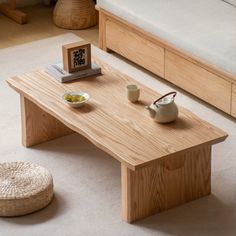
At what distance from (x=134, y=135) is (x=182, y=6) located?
1.60 meters

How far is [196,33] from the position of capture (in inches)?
183

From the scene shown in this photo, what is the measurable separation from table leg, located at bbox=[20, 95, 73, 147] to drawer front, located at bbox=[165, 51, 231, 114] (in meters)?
0.82

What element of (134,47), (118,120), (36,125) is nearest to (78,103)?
(118,120)

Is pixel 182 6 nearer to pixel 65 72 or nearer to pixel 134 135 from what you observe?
pixel 65 72

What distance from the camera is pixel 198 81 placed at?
4.61 metres

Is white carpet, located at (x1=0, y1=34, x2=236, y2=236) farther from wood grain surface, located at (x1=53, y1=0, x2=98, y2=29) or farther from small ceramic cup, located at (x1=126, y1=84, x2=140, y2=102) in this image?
wood grain surface, located at (x1=53, y1=0, x2=98, y2=29)

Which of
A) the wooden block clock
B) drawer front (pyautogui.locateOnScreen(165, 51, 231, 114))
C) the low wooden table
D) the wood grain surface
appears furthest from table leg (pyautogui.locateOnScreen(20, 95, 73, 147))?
the wood grain surface

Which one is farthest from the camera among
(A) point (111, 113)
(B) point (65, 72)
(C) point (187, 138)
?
(B) point (65, 72)

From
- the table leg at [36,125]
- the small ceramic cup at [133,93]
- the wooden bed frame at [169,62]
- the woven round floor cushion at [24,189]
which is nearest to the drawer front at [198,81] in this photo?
the wooden bed frame at [169,62]

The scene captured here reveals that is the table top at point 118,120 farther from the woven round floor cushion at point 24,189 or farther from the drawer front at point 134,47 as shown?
the drawer front at point 134,47

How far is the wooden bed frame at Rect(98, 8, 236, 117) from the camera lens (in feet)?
14.6

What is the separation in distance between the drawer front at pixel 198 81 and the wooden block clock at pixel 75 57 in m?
0.73

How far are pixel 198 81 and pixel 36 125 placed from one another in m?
0.97

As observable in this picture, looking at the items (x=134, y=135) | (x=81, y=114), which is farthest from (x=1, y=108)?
(x=134, y=135)
